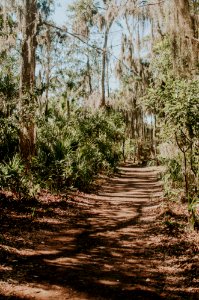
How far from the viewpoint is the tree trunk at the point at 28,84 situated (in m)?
11.5

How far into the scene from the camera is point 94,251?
6.84 m

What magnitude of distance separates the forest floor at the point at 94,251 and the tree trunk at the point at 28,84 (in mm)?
1784

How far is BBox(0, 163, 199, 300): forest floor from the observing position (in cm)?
502

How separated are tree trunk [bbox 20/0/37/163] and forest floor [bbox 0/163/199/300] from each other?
5.85ft

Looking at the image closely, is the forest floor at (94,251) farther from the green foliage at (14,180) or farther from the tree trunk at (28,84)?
A: the tree trunk at (28,84)

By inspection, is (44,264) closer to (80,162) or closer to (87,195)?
(87,195)

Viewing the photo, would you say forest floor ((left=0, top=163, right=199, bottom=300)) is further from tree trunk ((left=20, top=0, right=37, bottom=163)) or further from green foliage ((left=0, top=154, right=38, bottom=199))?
tree trunk ((left=20, top=0, right=37, bottom=163))

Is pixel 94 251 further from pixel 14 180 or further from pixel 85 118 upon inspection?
Result: pixel 85 118

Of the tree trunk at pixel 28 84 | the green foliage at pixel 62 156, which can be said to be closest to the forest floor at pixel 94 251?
the green foliage at pixel 62 156

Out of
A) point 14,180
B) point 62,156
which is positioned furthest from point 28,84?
point 14,180

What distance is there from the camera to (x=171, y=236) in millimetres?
7719

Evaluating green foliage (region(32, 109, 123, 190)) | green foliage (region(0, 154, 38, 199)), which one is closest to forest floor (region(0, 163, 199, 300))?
green foliage (region(0, 154, 38, 199))

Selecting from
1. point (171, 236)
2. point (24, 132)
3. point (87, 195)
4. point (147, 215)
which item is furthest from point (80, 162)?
point (171, 236)

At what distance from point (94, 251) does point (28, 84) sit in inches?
264
